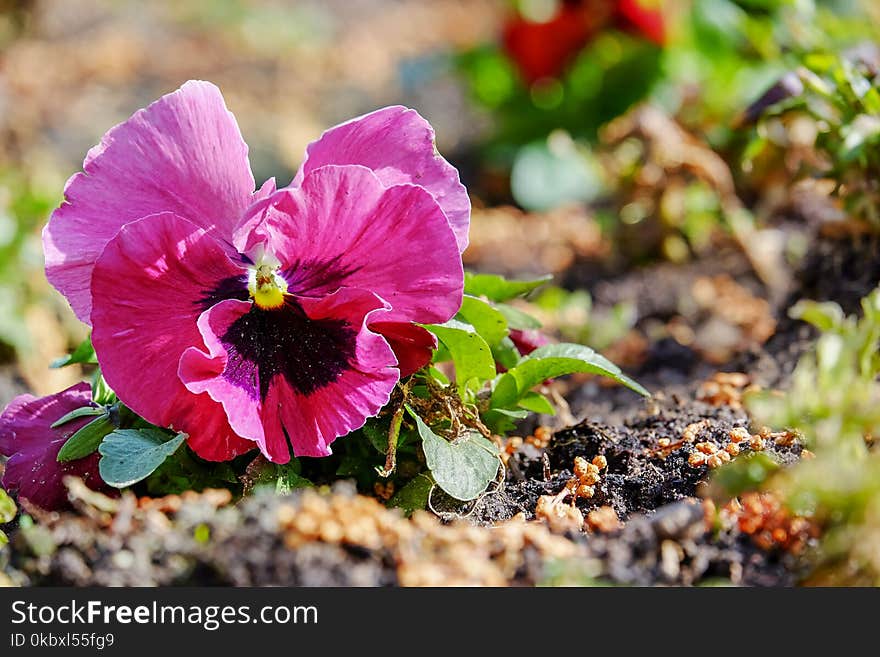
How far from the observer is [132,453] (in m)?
1.38

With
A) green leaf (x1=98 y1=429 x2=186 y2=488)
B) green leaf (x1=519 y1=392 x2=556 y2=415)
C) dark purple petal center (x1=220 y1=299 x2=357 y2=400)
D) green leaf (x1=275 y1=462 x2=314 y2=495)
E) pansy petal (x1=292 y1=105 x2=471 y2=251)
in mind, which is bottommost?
green leaf (x1=519 y1=392 x2=556 y2=415)

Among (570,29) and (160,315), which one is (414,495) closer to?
(160,315)

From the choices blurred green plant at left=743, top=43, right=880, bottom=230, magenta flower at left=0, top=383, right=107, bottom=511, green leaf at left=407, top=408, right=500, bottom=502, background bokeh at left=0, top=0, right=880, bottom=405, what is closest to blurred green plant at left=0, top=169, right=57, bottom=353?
background bokeh at left=0, top=0, right=880, bottom=405

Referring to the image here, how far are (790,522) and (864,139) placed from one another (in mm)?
931

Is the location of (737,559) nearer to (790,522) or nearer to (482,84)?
A: (790,522)

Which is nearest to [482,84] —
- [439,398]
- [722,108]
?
[722,108]

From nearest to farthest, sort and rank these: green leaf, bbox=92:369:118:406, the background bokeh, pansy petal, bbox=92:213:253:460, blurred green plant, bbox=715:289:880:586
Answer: blurred green plant, bbox=715:289:880:586 < pansy petal, bbox=92:213:253:460 < green leaf, bbox=92:369:118:406 < the background bokeh

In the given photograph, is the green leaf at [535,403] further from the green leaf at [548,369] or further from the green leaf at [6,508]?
the green leaf at [6,508]

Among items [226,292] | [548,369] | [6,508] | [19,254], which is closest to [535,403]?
[548,369]

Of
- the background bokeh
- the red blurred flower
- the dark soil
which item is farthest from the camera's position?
the red blurred flower

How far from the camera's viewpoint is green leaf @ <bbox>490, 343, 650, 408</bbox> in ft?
4.85

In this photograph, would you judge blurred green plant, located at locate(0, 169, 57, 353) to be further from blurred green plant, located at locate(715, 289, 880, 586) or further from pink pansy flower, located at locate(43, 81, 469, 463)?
blurred green plant, located at locate(715, 289, 880, 586)

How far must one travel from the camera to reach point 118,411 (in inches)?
59.7

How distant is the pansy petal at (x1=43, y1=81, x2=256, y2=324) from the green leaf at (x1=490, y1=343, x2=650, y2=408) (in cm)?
48
